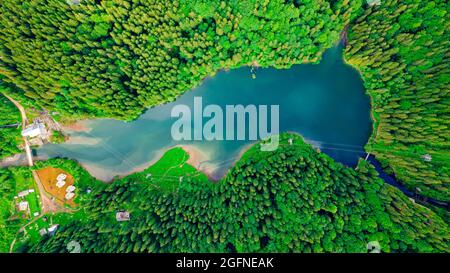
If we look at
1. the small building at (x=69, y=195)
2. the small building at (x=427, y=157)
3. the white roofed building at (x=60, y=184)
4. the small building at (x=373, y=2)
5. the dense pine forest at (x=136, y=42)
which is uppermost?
the small building at (x=373, y=2)

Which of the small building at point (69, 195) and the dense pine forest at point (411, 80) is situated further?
the small building at point (69, 195)

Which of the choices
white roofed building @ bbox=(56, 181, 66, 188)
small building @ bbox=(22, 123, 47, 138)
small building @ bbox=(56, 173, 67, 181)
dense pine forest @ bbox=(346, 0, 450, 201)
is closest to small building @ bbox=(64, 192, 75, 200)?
white roofed building @ bbox=(56, 181, 66, 188)

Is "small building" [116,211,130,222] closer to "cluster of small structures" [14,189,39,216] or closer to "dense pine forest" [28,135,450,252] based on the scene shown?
"dense pine forest" [28,135,450,252]

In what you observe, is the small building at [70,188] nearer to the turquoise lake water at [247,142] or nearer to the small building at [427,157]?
the turquoise lake water at [247,142]

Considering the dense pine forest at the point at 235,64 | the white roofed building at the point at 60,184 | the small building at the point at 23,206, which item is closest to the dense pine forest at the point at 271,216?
the dense pine forest at the point at 235,64

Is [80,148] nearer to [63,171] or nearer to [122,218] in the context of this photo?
[63,171]

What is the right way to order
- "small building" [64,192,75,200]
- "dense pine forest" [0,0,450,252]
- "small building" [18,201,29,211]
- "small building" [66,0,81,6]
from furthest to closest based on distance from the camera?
"small building" [64,192,75,200] < "small building" [18,201,29,211] < "dense pine forest" [0,0,450,252] < "small building" [66,0,81,6]
